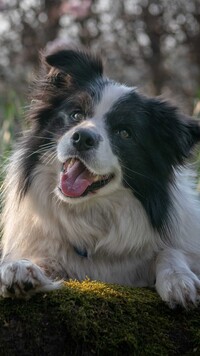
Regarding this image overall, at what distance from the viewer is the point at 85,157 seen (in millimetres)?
3572

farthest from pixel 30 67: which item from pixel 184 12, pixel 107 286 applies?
pixel 107 286

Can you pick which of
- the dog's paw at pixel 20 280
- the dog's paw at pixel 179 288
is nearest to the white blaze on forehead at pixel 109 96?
the dog's paw at pixel 179 288

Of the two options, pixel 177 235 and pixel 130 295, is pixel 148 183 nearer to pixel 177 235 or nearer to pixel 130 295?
pixel 177 235

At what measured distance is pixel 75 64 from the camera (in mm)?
4172

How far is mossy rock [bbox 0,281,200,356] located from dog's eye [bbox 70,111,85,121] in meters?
1.06

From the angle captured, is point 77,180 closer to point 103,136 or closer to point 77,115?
point 103,136

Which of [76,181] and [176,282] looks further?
[76,181]

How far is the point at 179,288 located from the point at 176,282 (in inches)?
2.2

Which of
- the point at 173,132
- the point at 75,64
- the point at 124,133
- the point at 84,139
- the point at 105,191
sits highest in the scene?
the point at 75,64

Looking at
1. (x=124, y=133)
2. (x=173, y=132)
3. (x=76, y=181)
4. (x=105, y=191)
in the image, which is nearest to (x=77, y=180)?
(x=76, y=181)

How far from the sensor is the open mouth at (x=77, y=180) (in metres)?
3.65

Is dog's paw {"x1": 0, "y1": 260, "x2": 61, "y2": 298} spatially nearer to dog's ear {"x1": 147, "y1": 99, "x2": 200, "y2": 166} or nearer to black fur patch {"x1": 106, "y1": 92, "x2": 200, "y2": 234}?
black fur patch {"x1": 106, "y1": 92, "x2": 200, "y2": 234}

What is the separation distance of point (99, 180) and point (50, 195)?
37 cm

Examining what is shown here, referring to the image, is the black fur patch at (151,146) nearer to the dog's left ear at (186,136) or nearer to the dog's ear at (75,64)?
the dog's left ear at (186,136)
